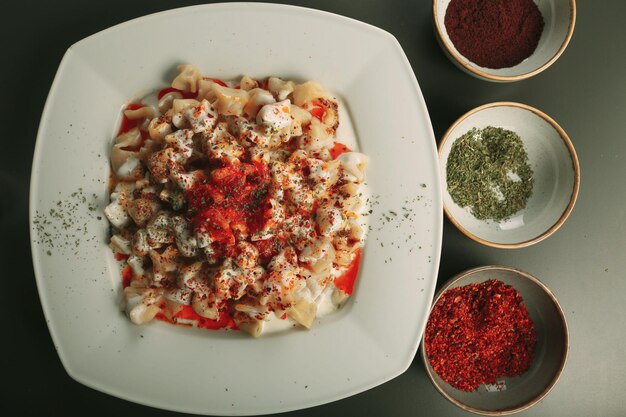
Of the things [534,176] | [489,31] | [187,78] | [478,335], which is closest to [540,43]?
[489,31]

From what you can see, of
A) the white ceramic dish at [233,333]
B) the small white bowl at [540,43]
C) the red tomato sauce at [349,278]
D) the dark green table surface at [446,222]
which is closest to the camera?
the white ceramic dish at [233,333]

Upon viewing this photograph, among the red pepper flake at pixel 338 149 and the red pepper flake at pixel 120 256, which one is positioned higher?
the red pepper flake at pixel 338 149

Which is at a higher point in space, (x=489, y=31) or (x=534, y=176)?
(x=489, y=31)

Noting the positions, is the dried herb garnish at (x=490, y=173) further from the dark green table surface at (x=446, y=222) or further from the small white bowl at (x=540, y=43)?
the small white bowl at (x=540, y=43)

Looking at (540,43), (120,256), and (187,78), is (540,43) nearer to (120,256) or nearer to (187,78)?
(187,78)

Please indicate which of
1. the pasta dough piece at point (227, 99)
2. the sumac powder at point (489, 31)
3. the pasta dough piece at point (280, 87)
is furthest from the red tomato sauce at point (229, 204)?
the sumac powder at point (489, 31)

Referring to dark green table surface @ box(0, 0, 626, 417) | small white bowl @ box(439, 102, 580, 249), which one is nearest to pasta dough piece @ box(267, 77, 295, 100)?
dark green table surface @ box(0, 0, 626, 417)

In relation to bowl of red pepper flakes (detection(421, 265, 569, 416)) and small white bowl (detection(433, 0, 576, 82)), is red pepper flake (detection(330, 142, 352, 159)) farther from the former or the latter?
bowl of red pepper flakes (detection(421, 265, 569, 416))
